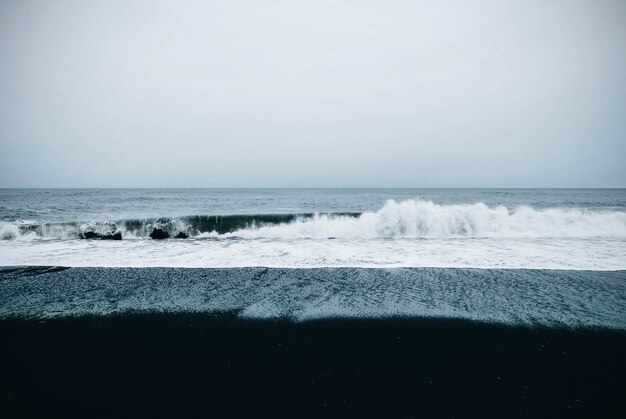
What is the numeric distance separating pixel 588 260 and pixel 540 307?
4627 millimetres

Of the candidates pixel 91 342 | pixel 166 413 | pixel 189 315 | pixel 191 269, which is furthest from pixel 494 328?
pixel 191 269

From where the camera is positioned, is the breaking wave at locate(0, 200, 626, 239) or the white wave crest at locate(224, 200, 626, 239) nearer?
the breaking wave at locate(0, 200, 626, 239)

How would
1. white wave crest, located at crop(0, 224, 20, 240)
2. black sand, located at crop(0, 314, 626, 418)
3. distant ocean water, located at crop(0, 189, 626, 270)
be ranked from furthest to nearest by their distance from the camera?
white wave crest, located at crop(0, 224, 20, 240), distant ocean water, located at crop(0, 189, 626, 270), black sand, located at crop(0, 314, 626, 418)

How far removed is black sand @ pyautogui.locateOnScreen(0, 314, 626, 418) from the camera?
88.4 inches

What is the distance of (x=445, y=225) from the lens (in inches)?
525

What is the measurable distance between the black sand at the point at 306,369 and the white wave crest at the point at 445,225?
9175 millimetres

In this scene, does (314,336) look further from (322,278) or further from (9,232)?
(9,232)

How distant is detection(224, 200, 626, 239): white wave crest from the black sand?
30.1 ft

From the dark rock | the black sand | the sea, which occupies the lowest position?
the dark rock

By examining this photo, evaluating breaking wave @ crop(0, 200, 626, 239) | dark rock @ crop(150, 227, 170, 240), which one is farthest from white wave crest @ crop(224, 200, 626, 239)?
dark rock @ crop(150, 227, 170, 240)

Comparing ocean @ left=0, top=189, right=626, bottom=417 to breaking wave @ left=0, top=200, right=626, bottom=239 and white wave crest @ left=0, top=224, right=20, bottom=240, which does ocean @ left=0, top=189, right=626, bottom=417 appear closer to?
breaking wave @ left=0, top=200, right=626, bottom=239

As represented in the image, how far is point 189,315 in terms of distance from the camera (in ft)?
13.2

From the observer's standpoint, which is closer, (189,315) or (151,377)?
(151,377)

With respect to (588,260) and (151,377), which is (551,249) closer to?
(588,260)
